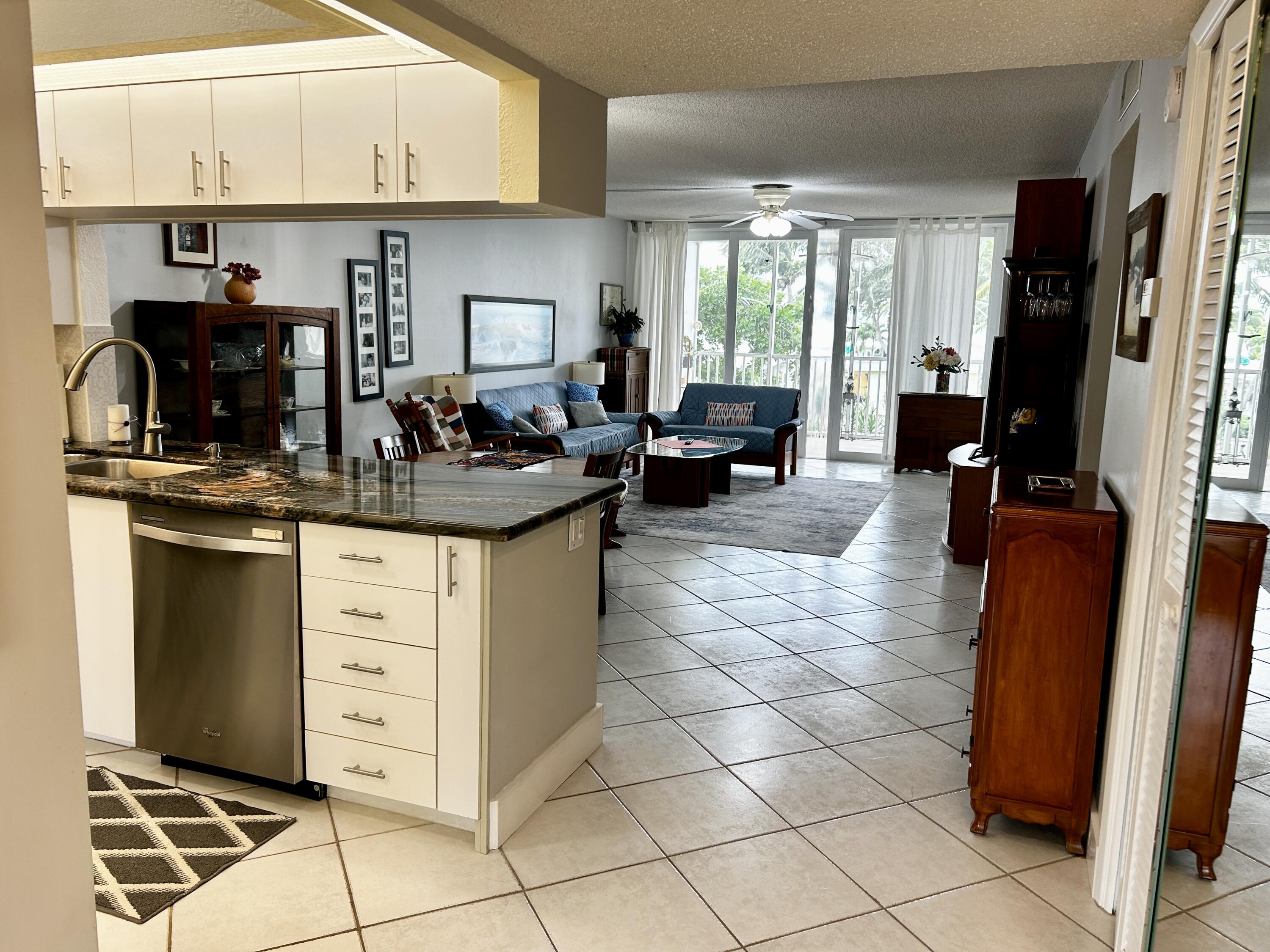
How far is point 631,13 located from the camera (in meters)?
2.17

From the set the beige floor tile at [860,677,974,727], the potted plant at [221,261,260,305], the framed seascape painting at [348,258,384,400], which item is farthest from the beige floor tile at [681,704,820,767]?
the framed seascape painting at [348,258,384,400]

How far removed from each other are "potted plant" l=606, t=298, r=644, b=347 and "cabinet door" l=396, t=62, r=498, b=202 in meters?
7.57

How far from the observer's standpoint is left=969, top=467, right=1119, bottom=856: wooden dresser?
2.44 m

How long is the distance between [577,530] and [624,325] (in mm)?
7754

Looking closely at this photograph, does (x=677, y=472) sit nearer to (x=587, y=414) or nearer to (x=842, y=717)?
(x=587, y=414)

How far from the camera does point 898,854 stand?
8.26ft

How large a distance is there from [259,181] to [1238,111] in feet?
8.87

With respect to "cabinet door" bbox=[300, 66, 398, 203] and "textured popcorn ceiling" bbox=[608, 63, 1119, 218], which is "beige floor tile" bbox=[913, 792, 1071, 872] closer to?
"cabinet door" bbox=[300, 66, 398, 203]

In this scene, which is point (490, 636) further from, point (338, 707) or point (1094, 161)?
point (1094, 161)

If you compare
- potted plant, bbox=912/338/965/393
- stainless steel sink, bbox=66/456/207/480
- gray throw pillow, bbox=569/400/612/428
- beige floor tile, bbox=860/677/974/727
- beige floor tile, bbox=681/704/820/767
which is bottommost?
beige floor tile, bbox=681/704/820/767

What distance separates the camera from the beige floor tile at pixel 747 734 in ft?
10.2

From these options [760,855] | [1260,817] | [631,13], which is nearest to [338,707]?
[760,855]

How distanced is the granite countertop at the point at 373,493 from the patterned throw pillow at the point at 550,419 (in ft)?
15.2

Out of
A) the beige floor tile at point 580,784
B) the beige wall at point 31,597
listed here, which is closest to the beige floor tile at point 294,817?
the beige floor tile at point 580,784
